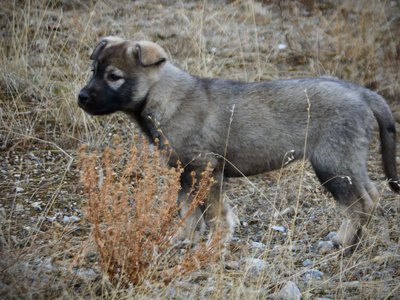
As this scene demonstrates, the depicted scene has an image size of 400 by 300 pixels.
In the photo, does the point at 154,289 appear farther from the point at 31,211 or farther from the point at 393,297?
the point at 31,211

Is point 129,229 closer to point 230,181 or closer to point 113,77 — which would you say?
point 113,77

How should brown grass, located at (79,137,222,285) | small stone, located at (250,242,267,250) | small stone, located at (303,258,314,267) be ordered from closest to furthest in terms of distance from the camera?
brown grass, located at (79,137,222,285)
small stone, located at (303,258,314,267)
small stone, located at (250,242,267,250)

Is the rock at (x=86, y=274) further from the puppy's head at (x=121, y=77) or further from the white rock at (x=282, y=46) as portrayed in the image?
the white rock at (x=282, y=46)

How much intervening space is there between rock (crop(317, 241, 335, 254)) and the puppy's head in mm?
1596

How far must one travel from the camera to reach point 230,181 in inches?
223

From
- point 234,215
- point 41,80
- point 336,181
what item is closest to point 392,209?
point 336,181

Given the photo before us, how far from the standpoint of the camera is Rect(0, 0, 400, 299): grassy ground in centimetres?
356

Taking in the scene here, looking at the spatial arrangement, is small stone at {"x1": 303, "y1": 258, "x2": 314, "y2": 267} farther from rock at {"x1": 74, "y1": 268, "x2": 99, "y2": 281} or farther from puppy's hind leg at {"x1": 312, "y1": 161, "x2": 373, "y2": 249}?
rock at {"x1": 74, "y1": 268, "x2": 99, "y2": 281}

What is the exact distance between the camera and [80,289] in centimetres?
347

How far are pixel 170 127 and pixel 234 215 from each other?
82 cm

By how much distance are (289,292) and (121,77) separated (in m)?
1.90

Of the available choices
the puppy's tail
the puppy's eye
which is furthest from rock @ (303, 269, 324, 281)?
the puppy's eye

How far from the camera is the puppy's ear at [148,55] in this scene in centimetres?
449

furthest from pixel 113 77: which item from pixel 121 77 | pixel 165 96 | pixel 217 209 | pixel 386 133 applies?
pixel 386 133
